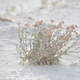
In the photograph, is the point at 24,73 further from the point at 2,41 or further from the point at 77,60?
the point at 2,41

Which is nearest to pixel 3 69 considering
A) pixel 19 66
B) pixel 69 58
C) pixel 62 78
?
pixel 19 66

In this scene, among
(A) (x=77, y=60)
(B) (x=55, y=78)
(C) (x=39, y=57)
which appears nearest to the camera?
(B) (x=55, y=78)

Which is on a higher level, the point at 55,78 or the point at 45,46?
the point at 45,46

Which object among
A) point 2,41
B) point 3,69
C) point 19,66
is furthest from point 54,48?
point 2,41

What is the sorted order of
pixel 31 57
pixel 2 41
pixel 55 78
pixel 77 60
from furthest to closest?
pixel 2 41
pixel 77 60
pixel 31 57
pixel 55 78

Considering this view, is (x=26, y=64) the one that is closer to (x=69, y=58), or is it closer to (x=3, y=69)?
(x=3, y=69)

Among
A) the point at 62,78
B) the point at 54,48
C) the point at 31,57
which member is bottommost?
the point at 62,78

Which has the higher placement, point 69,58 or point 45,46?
point 45,46

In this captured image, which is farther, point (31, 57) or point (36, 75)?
point (31, 57)

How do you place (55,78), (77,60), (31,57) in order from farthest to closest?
(77,60)
(31,57)
(55,78)
